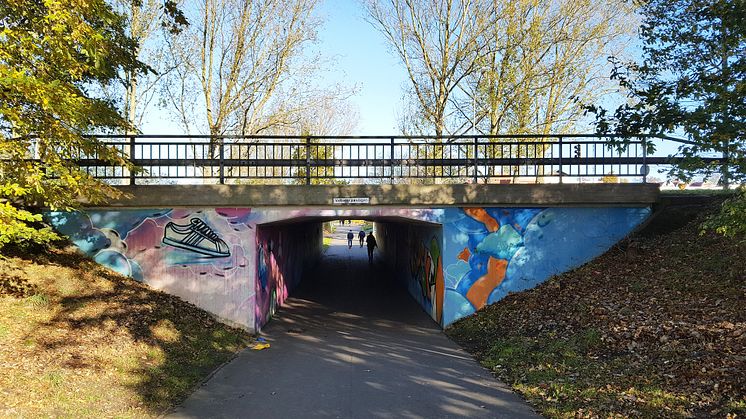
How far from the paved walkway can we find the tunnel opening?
1.31ft

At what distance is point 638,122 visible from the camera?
26.1 ft

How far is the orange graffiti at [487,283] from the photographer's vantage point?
11.9 meters

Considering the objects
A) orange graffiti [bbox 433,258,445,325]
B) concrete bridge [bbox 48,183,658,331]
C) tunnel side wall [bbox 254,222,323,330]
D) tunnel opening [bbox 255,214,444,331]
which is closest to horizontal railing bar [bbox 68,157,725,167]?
concrete bridge [bbox 48,183,658,331]

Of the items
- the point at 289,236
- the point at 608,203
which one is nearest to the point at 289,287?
the point at 289,236

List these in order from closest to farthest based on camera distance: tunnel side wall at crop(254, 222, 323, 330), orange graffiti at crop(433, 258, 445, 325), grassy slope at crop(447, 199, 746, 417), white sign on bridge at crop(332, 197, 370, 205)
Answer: grassy slope at crop(447, 199, 746, 417) → white sign on bridge at crop(332, 197, 370, 205) → orange graffiti at crop(433, 258, 445, 325) → tunnel side wall at crop(254, 222, 323, 330)

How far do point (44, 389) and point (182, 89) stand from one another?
15.6 m

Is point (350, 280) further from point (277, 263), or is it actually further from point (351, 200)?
point (351, 200)

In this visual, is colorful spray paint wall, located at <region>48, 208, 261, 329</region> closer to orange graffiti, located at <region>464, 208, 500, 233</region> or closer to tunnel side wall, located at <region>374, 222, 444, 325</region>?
tunnel side wall, located at <region>374, 222, 444, 325</region>

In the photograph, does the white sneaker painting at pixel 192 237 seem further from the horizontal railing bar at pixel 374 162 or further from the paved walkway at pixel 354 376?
the paved walkway at pixel 354 376

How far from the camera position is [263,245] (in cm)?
1280

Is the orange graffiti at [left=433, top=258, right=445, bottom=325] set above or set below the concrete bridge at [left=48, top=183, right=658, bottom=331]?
below

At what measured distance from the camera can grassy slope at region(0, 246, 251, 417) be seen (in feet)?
21.2

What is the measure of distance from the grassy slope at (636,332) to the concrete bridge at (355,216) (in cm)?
63

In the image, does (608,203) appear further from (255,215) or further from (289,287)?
(289,287)
